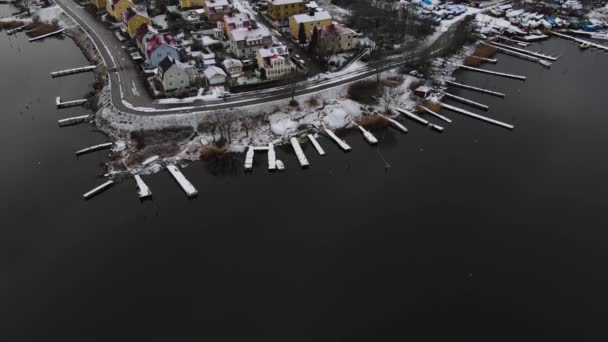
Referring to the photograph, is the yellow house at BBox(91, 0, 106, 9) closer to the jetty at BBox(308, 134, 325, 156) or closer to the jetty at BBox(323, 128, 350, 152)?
the jetty at BBox(308, 134, 325, 156)

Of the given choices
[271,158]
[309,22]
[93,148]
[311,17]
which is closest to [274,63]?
[309,22]

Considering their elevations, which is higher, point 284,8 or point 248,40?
point 284,8

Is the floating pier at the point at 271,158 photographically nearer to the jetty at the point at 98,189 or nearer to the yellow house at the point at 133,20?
the jetty at the point at 98,189

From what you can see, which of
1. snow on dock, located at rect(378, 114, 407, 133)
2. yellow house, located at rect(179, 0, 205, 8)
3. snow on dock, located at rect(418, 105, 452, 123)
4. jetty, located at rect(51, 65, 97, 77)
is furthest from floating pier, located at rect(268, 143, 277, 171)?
yellow house, located at rect(179, 0, 205, 8)

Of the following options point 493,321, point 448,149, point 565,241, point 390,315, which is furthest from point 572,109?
point 390,315

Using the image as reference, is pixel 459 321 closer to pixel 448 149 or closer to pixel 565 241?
pixel 565 241

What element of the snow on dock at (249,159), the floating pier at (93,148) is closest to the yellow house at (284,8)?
the snow on dock at (249,159)

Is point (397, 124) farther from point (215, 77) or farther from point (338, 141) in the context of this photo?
point (215, 77)
